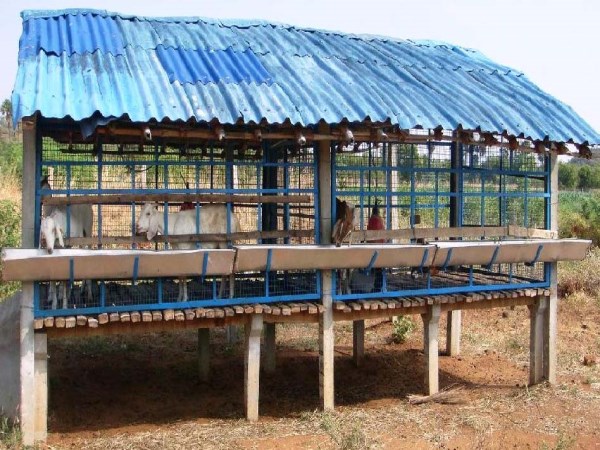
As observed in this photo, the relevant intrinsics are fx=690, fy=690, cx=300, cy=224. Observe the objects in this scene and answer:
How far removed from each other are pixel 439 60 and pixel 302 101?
368cm

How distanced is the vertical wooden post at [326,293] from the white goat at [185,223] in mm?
1266

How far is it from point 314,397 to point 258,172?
146 inches

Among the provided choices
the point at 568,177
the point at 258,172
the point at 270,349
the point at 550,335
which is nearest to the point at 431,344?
the point at 550,335

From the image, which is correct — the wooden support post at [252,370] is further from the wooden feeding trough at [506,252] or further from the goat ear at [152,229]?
the wooden feeding trough at [506,252]

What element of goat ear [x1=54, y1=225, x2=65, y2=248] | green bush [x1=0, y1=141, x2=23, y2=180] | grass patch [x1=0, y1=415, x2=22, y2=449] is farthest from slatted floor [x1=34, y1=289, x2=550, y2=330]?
green bush [x1=0, y1=141, x2=23, y2=180]

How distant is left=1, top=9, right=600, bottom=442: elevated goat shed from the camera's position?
25.0 ft

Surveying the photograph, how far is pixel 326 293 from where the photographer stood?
895cm

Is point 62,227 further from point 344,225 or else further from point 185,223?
point 344,225

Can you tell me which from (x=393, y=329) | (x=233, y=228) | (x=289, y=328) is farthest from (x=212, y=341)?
(x=233, y=228)

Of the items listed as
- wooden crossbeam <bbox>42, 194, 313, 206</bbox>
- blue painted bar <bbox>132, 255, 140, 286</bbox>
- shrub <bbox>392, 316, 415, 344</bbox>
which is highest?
wooden crossbeam <bbox>42, 194, 313, 206</bbox>

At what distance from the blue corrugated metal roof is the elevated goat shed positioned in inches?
1.3

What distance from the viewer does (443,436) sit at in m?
8.48

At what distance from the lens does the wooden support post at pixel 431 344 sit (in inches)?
385

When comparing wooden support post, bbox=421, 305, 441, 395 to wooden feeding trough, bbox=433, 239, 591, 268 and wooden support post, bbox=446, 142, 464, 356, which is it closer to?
wooden feeding trough, bbox=433, 239, 591, 268
